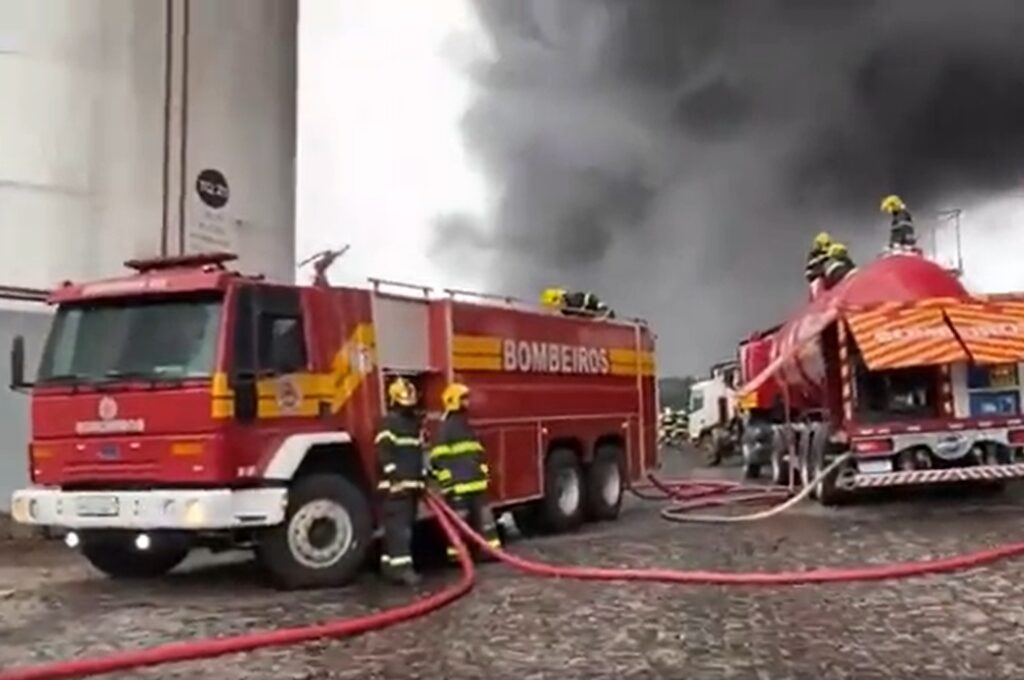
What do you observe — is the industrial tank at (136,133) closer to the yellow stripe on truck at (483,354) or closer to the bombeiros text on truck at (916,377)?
the yellow stripe on truck at (483,354)

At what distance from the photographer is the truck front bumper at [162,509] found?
9.16 m

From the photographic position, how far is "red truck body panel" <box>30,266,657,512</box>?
9344 millimetres

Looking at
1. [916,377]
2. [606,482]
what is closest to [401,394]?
[606,482]

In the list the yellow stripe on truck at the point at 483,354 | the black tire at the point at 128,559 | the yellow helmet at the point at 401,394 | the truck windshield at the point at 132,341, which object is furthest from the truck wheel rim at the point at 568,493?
the truck windshield at the point at 132,341

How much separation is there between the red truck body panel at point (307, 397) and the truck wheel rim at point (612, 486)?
68.9 inches

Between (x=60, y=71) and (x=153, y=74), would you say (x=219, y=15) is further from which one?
(x=60, y=71)

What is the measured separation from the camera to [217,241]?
18.0 metres

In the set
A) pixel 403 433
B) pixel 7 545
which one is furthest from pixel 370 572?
pixel 7 545

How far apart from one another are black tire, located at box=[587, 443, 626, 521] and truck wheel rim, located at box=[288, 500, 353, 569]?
200 inches

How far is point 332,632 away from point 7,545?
297 inches

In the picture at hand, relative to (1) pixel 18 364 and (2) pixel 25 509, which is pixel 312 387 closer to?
(1) pixel 18 364

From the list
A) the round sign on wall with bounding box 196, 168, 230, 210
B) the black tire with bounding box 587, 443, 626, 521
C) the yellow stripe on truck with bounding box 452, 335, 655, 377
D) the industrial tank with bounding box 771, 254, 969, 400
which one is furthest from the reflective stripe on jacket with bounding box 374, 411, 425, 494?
A: the round sign on wall with bounding box 196, 168, 230, 210

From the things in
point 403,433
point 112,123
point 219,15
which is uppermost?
point 219,15

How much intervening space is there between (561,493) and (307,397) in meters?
4.63
